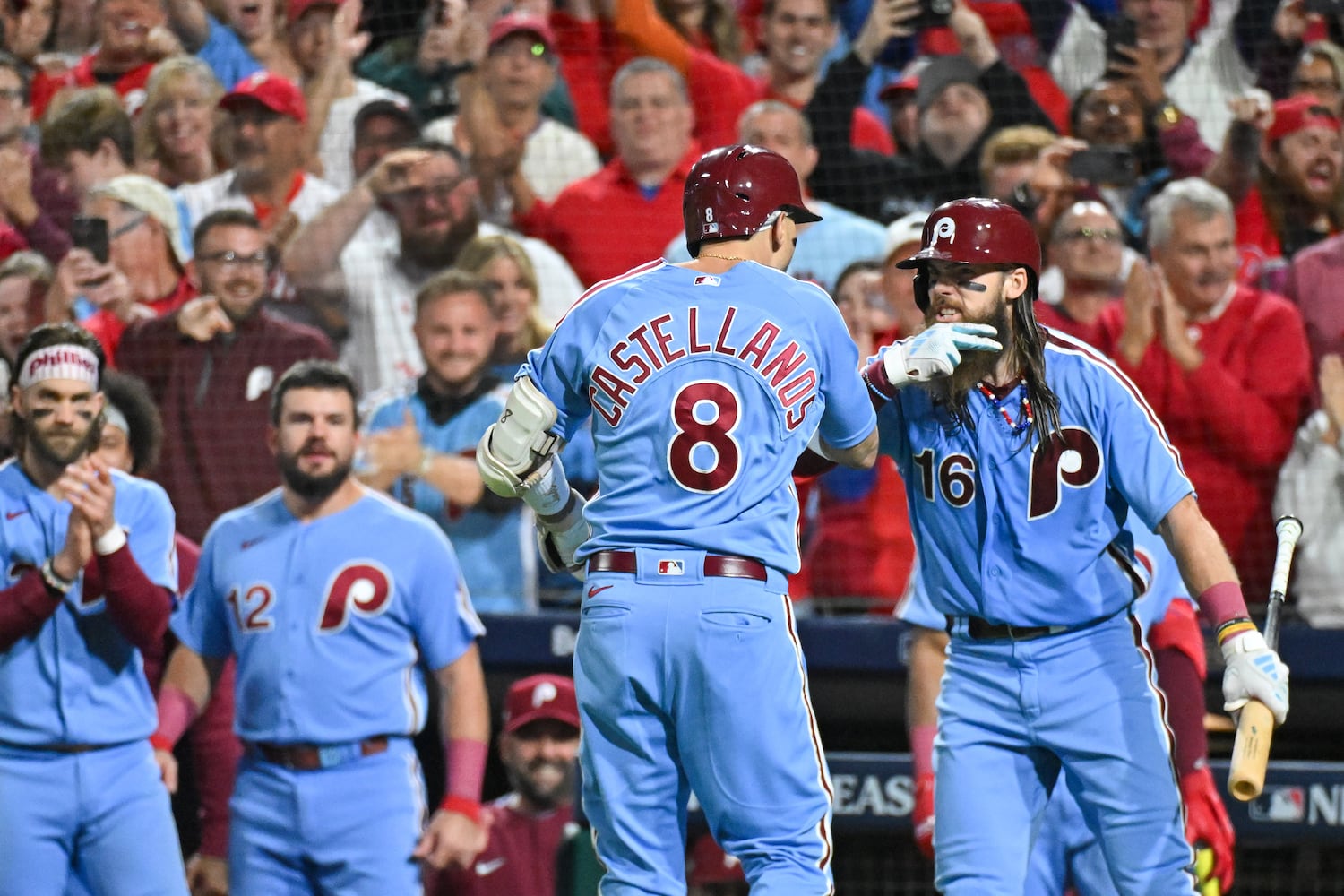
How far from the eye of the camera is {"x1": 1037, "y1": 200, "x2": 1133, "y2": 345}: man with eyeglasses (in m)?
5.92

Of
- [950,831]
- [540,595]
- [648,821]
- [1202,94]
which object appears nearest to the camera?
[648,821]

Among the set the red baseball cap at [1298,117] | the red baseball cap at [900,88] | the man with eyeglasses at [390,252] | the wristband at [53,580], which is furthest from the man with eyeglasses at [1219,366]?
the wristband at [53,580]

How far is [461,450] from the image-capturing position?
5.90 metres

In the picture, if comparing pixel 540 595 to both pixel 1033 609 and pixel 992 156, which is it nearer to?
pixel 992 156

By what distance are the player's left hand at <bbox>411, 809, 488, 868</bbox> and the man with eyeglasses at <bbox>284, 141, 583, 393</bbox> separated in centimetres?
206

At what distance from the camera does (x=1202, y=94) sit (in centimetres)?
687

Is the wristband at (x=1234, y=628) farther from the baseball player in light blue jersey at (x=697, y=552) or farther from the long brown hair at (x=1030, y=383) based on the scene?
the baseball player in light blue jersey at (x=697, y=552)

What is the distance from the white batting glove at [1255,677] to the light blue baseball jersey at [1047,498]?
0.33 meters

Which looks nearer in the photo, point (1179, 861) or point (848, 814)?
point (1179, 861)

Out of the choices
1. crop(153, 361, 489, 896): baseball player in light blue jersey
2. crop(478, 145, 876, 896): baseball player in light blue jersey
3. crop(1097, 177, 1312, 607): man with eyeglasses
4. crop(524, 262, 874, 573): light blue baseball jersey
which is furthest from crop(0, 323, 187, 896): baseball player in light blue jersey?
crop(1097, 177, 1312, 607): man with eyeglasses

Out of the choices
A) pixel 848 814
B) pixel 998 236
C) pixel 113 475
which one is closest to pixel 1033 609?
pixel 998 236

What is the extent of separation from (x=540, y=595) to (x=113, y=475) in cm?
166

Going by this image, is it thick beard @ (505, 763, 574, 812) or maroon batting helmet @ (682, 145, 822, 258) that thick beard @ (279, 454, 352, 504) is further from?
maroon batting helmet @ (682, 145, 822, 258)

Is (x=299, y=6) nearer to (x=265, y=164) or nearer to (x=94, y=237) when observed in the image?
(x=265, y=164)
